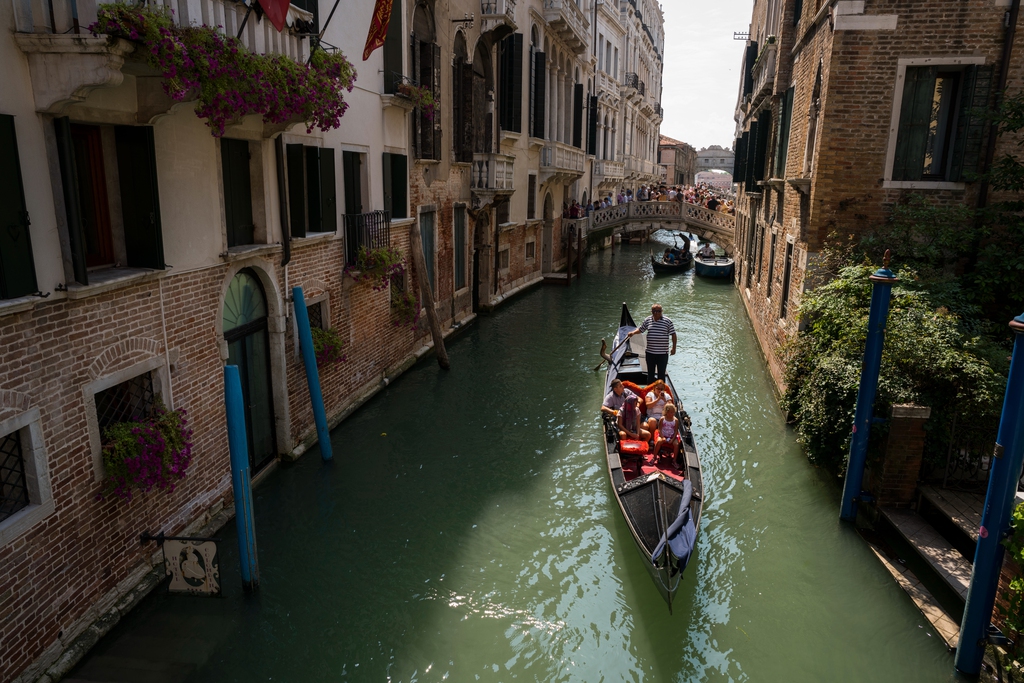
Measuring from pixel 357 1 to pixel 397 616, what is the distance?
302 inches

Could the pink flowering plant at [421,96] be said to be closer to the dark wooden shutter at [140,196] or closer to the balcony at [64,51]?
the dark wooden shutter at [140,196]

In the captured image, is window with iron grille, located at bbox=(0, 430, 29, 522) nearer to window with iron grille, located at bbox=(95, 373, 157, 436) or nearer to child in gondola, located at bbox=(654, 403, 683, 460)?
window with iron grille, located at bbox=(95, 373, 157, 436)

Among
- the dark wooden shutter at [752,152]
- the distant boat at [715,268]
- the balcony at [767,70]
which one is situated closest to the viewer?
the balcony at [767,70]

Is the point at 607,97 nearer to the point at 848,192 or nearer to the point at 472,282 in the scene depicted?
the point at 472,282

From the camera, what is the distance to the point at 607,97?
3100 cm

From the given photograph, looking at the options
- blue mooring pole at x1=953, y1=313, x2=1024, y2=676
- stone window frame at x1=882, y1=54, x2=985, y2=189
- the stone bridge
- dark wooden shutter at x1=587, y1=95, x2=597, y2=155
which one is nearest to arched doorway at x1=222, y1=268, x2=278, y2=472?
blue mooring pole at x1=953, y1=313, x2=1024, y2=676

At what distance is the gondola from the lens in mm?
5648

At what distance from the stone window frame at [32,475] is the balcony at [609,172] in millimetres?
27238

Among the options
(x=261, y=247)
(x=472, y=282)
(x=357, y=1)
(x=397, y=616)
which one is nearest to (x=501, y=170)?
(x=472, y=282)

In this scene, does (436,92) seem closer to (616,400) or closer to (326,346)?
(326,346)

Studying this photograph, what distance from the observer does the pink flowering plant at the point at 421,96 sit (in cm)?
1084

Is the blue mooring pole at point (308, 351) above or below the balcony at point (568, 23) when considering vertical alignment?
below

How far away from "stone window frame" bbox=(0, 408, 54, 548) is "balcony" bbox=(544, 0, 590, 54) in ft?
60.7

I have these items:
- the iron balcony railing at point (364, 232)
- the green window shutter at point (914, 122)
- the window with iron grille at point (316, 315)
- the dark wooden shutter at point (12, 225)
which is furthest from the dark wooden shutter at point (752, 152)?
the dark wooden shutter at point (12, 225)
